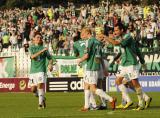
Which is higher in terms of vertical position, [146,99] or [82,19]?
[82,19]

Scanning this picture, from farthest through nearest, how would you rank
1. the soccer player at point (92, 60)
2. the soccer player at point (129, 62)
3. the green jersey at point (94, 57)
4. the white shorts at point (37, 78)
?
the white shorts at point (37, 78), the soccer player at point (129, 62), the green jersey at point (94, 57), the soccer player at point (92, 60)

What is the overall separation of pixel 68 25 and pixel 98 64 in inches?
945

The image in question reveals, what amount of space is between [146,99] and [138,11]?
24873mm

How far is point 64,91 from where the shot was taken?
3522cm

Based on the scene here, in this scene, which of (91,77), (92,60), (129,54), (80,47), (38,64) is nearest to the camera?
(91,77)

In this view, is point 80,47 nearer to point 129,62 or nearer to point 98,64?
point 98,64

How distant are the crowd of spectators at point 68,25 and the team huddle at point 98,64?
15.9m

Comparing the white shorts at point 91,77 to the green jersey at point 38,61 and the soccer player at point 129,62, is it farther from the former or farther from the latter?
the green jersey at point 38,61

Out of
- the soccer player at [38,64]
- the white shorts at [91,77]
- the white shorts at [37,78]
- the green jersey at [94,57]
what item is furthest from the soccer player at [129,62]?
the white shorts at [37,78]

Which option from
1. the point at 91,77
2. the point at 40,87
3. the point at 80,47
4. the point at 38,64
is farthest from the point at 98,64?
the point at 40,87

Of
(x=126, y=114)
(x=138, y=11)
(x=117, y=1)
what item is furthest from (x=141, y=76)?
(x=117, y=1)

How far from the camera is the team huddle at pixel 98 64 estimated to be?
64.1 feet

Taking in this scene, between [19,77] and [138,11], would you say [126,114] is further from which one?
[138,11]

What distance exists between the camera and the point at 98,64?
19703 mm
